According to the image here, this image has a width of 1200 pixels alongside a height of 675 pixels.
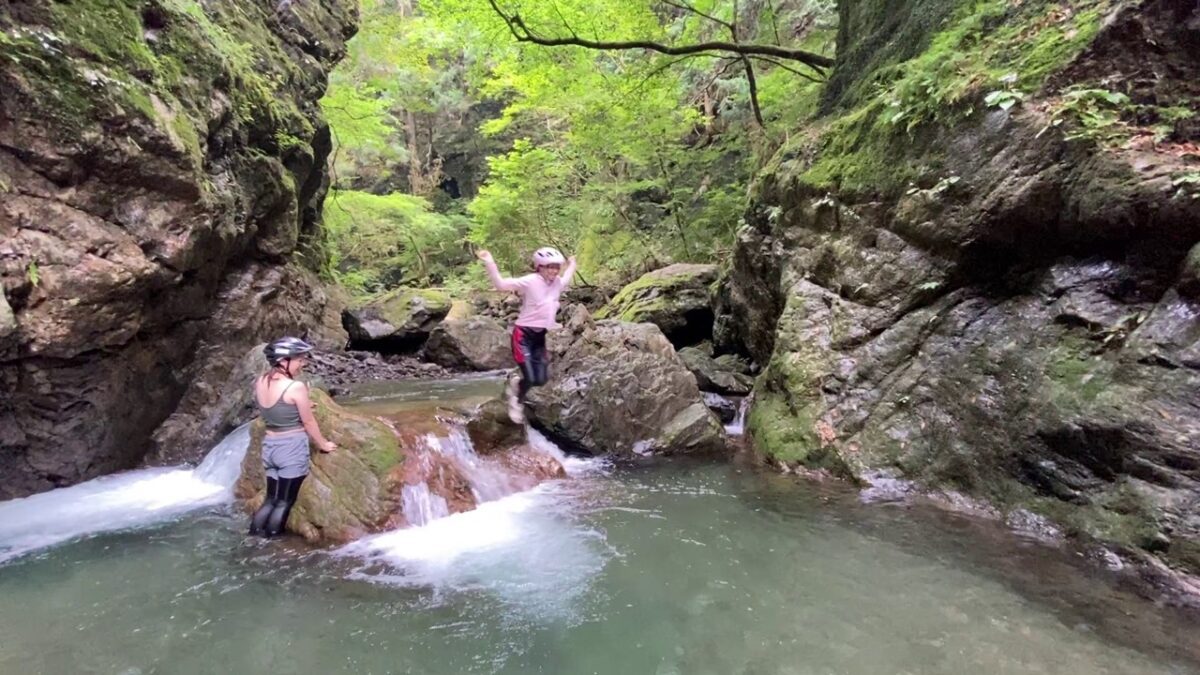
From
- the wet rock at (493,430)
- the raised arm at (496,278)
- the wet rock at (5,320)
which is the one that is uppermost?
the raised arm at (496,278)

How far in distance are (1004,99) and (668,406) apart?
5265 millimetres

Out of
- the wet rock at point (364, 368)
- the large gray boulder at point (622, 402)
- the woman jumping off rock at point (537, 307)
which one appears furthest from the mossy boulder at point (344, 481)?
the wet rock at point (364, 368)

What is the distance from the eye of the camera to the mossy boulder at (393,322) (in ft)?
51.7

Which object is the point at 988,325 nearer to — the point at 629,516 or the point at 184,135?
the point at 629,516

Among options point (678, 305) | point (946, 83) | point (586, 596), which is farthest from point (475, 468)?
point (678, 305)

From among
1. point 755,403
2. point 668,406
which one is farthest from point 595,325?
point 755,403

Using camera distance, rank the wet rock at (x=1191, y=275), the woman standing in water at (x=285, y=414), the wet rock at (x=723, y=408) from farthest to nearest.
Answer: the wet rock at (x=723, y=408) < the woman standing in water at (x=285, y=414) < the wet rock at (x=1191, y=275)

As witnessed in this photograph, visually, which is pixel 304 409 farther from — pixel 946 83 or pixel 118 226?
pixel 946 83

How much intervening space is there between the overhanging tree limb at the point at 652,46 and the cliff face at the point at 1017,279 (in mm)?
2515

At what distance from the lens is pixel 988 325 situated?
20.8ft

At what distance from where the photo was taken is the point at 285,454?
18.3 feet

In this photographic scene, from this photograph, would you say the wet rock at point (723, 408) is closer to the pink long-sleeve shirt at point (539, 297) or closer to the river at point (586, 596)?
the river at point (586, 596)

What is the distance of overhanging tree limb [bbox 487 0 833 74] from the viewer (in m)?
10.3

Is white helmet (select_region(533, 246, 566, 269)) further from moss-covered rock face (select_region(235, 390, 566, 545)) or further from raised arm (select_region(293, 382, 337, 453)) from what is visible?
raised arm (select_region(293, 382, 337, 453))
